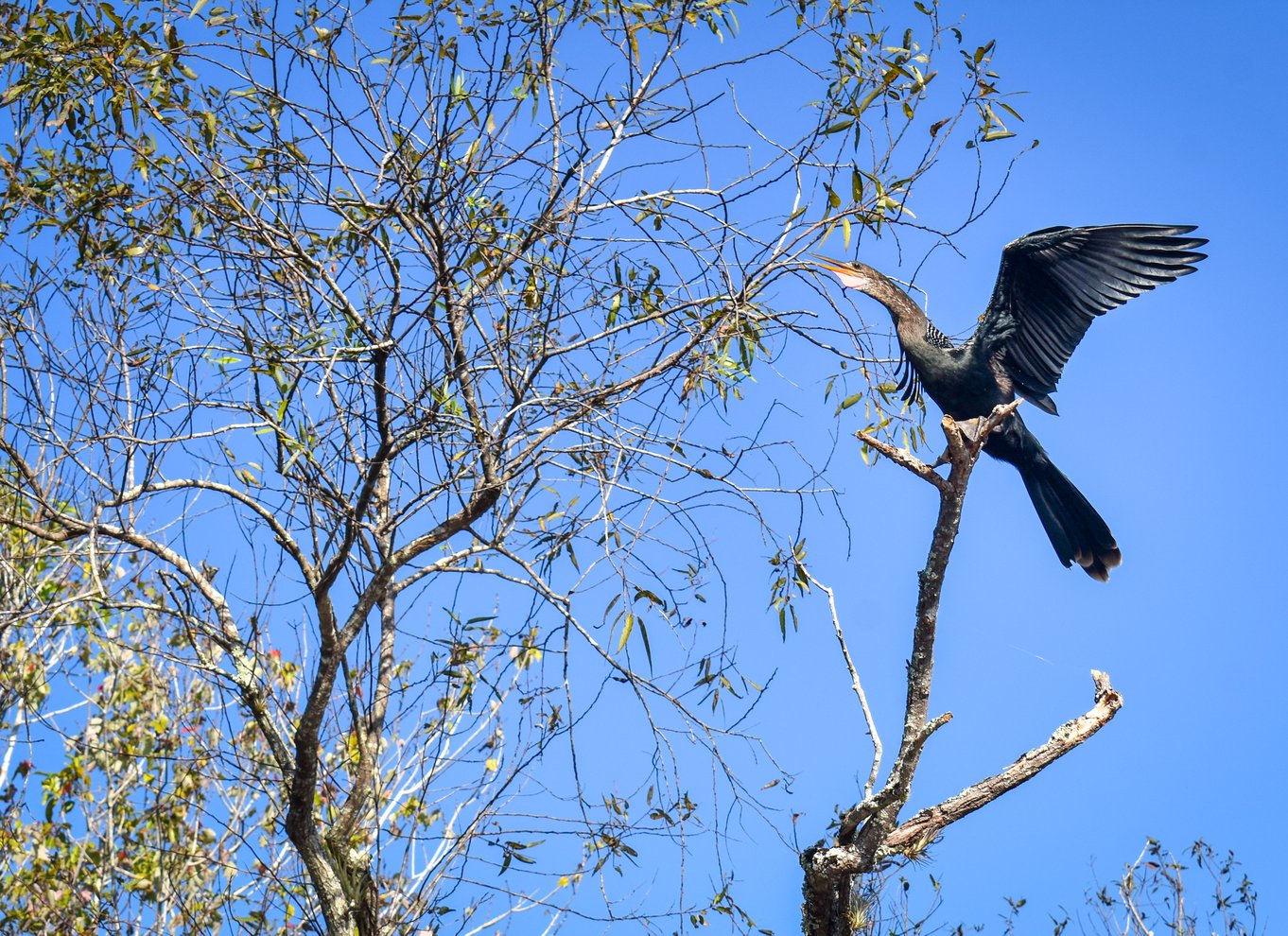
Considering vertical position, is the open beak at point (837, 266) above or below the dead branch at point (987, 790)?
above

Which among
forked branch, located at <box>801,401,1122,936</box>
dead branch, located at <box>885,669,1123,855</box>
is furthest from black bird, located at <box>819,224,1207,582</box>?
dead branch, located at <box>885,669,1123,855</box>

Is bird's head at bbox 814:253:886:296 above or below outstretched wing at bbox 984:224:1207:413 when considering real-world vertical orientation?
above

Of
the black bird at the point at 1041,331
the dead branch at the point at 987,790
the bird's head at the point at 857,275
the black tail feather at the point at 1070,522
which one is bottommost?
the dead branch at the point at 987,790

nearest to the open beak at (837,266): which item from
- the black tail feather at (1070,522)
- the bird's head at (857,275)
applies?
the bird's head at (857,275)

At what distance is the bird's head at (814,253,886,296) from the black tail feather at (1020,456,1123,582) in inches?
34.1

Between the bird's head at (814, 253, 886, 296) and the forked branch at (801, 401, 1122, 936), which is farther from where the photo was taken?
the bird's head at (814, 253, 886, 296)

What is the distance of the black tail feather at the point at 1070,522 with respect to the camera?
13.5ft

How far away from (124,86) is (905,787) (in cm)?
267

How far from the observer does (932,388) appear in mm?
4145

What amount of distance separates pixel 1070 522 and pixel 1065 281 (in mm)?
864

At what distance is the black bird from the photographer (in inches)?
160

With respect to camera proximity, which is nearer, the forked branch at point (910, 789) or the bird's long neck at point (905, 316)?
the forked branch at point (910, 789)

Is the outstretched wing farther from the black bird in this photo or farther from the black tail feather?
the black tail feather

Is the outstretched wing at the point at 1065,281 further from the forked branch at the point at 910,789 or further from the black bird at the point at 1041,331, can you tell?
the forked branch at the point at 910,789
